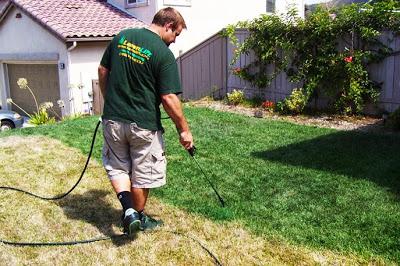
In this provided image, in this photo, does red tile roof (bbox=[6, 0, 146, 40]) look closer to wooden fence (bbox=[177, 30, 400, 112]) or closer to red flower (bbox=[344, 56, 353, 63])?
wooden fence (bbox=[177, 30, 400, 112])

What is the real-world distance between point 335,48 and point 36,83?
33.2 feet

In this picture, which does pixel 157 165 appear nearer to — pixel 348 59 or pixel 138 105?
pixel 138 105

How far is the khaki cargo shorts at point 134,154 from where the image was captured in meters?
3.73

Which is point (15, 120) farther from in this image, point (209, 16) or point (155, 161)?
point (155, 161)

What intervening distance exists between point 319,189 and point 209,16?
10504 mm

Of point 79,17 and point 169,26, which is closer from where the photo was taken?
point 169,26

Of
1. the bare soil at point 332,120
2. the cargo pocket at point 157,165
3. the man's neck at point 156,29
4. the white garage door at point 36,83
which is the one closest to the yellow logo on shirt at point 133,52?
the man's neck at point 156,29

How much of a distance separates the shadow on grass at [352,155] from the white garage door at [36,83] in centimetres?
948

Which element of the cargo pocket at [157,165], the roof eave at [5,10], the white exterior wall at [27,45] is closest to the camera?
the cargo pocket at [157,165]

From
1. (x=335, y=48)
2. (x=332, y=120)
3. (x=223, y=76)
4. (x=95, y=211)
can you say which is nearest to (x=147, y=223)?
(x=95, y=211)

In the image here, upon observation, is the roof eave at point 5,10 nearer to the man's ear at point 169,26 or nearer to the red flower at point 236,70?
the red flower at point 236,70

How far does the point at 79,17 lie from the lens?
A: 13828 millimetres

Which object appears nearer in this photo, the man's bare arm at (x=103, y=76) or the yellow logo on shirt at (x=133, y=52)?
the yellow logo on shirt at (x=133, y=52)

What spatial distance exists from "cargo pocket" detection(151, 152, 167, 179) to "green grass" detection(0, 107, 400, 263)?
79 cm
